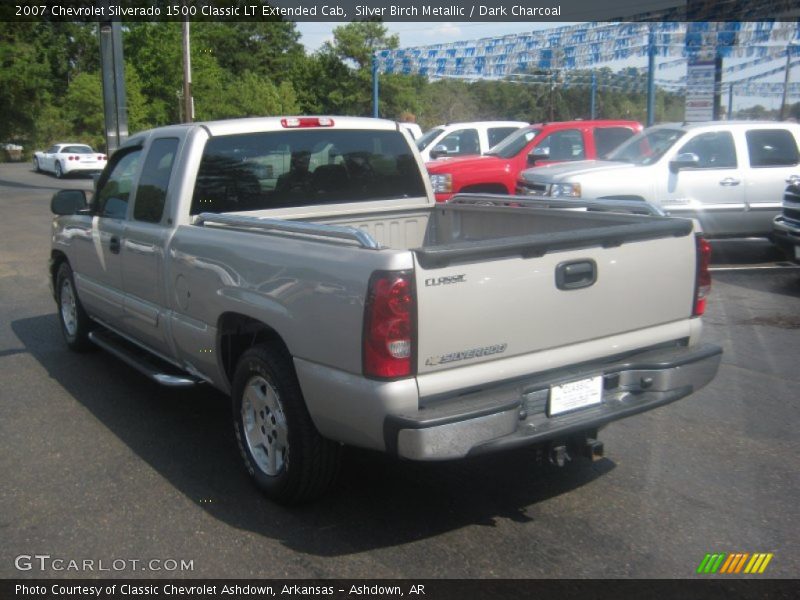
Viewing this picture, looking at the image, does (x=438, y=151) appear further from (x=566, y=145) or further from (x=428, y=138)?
(x=566, y=145)

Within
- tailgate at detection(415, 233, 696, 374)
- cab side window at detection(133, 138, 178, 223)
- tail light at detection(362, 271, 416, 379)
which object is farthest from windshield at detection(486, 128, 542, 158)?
tail light at detection(362, 271, 416, 379)

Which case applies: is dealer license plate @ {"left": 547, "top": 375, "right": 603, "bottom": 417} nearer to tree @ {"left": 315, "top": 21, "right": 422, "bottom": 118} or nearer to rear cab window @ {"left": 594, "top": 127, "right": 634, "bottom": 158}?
rear cab window @ {"left": 594, "top": 127, "right": 634, "bottom": 158}

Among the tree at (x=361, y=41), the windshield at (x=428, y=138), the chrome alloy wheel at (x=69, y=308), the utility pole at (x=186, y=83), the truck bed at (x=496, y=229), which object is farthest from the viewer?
the tree at (x=361, y=41)

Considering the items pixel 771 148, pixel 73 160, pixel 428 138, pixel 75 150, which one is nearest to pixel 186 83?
pixel 73 160

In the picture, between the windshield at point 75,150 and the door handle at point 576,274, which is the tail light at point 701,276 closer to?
the door handle at point 576,274

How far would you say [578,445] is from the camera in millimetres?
4059

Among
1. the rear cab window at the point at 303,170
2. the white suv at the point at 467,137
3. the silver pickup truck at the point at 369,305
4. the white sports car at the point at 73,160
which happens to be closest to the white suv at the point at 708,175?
the white suv at the point at 467,137

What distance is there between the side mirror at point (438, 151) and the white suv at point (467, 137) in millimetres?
100

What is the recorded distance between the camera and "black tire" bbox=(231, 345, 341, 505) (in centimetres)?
392

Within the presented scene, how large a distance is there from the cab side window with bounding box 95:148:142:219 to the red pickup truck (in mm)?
7431

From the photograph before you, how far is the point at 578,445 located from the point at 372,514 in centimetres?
104

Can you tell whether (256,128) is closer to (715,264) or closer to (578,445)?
(578,445)

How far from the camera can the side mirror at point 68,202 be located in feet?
21.0

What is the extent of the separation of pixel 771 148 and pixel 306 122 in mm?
8195
